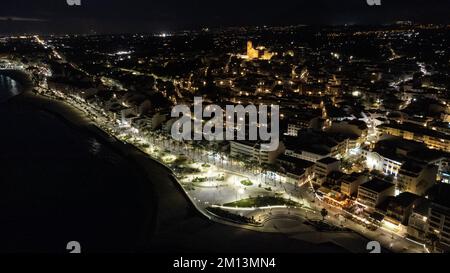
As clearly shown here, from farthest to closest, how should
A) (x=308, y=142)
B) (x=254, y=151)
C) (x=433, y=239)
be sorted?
(x=308, y=142), (x=254, y=151), (x=433, y=239)

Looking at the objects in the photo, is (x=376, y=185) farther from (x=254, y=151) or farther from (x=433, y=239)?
(x=254, y=151)

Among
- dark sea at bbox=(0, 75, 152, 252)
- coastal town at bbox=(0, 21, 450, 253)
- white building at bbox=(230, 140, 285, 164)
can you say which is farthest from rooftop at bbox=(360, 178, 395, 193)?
dark sea at bbox=(0, 75, 152, 252)

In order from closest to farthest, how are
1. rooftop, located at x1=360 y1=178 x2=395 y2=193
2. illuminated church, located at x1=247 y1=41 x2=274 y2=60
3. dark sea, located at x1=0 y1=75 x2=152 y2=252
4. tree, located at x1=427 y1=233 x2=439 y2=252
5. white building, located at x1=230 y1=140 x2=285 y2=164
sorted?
tree, located at x1=427 y1=233 x2=439 y2=252
dark sea, located at x1=0 y1=75 x2=152 y2=252
rooftop, located at x1=360 y1=178 x2=395 y2=193
white building, located at x1=230 y1=140 x2=285 y2=164
illuminated church, located at x1=247 y1=41 x2=274 y2=60

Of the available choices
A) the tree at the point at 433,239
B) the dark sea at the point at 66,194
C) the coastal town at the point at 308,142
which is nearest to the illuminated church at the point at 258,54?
the coastal town at the point at 308,142

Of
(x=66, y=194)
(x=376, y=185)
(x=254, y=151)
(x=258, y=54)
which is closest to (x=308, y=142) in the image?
(x=254, y=151)

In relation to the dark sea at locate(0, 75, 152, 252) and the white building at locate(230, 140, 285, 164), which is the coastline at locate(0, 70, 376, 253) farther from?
the white building at locate(230, 140, 285, 164)

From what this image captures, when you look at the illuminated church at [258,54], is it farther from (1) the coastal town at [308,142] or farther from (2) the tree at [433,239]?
(2) the tree at [433,239]
